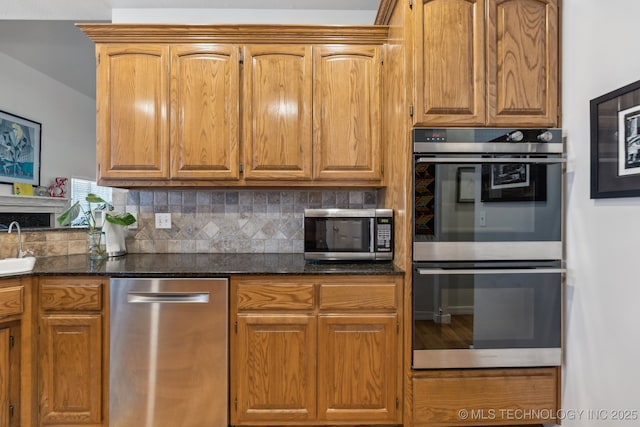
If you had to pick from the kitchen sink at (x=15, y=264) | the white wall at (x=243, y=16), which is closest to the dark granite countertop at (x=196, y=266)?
the kitchen sink at (x=15, y=264)

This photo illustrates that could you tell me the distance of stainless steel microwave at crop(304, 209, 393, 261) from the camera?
189 centimetres

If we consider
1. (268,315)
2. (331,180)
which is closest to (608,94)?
(331,180)

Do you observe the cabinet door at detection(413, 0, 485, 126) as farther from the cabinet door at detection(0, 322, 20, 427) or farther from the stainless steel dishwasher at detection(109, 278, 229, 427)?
the cabinet door at detection(0, 322, 20, 427)

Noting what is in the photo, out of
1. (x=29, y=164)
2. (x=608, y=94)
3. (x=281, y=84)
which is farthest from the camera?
(x=29, y=164)

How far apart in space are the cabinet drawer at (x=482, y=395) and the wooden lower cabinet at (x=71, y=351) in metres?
1.68

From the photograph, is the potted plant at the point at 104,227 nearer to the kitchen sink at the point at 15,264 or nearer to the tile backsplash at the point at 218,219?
the tile backsplash at the point at 218,219

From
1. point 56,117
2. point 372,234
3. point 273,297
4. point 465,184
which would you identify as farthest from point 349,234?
point 56,117

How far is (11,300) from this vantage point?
1.59m

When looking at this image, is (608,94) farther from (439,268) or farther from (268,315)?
(268,315)

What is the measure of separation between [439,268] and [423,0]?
4.52 feet

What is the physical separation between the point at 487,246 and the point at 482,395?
778 mm

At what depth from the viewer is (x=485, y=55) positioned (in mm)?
1620

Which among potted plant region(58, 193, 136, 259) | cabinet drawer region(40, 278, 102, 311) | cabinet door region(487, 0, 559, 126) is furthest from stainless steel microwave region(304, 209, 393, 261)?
potted plant region(58, 193, 136, 259)

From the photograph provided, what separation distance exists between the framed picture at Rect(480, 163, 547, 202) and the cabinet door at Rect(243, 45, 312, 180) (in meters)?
1.03
